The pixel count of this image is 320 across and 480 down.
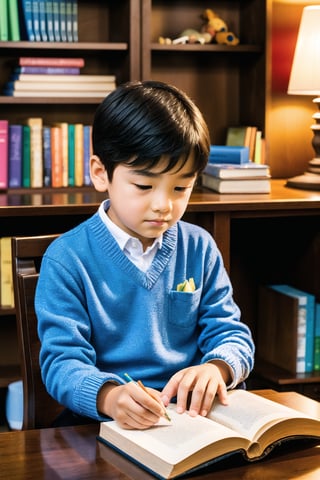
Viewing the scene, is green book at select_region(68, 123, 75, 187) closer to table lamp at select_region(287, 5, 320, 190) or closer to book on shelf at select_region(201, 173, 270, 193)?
book on shelf at select_region(201, 173, 270, 193)

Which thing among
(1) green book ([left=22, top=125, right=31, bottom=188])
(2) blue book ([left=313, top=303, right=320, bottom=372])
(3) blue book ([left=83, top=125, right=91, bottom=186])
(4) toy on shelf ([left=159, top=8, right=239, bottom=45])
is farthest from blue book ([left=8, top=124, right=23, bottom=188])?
(2) blue book ([left=313, top=303, right=320, bottom=372])

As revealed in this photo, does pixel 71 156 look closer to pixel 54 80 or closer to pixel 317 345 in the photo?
pixel 54 80

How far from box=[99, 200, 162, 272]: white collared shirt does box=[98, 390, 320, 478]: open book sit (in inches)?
14.4

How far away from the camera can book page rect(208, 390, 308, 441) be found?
1.17m

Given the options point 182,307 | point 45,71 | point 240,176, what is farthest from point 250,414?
point 45,71

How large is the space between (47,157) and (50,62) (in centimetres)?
33

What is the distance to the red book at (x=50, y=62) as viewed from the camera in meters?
3.12

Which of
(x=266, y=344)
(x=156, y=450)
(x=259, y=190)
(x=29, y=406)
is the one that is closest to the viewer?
(x=156, y=450)

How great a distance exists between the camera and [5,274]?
3.02 m

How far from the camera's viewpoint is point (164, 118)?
1448 mm

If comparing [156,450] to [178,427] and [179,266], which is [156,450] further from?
[179,266]

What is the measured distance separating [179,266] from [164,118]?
293 mm

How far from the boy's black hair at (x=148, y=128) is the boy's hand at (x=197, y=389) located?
33cm

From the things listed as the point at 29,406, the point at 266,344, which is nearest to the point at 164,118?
the point at 29,406
